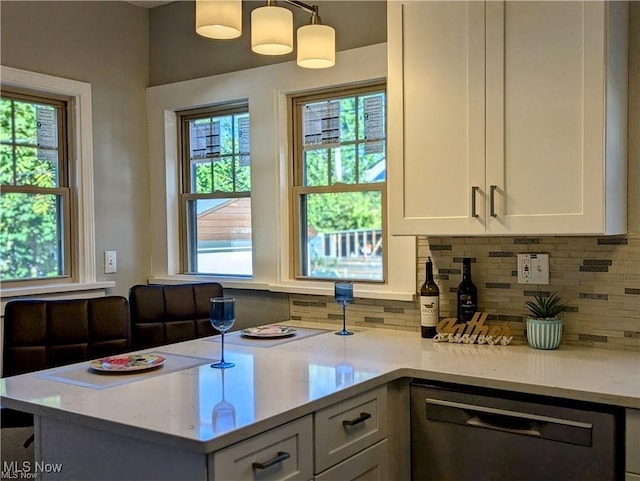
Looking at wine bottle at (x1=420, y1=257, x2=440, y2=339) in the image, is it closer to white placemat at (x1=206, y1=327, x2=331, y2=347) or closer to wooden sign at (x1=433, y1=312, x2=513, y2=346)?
wooden sign at (x1=433, y1=312, x2=513, y2=346)

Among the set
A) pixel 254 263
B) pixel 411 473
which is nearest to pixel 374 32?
pixel 254 263

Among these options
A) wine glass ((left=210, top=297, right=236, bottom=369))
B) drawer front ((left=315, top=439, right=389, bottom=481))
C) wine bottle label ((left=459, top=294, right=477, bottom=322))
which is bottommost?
drawer front ((left=315, top=439, right=389, bottom=481))

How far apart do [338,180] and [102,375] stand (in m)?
1.50

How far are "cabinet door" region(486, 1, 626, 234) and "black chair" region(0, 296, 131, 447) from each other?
1529 millimetres

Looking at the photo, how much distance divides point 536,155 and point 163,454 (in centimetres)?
150

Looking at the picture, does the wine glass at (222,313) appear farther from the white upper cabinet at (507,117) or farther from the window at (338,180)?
the window at (338,180)

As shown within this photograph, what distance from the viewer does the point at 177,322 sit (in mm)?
2977

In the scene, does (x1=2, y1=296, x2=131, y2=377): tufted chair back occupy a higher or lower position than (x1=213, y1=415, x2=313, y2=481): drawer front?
higher

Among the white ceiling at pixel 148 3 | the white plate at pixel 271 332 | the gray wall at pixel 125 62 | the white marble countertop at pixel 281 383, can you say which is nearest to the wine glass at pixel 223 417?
the white marble countertop at pixel 281 383

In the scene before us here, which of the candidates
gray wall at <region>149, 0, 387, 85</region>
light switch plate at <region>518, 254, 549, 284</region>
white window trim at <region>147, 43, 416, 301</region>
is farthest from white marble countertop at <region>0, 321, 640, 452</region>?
gray wall at <region>149, 0, 387, 85</region>

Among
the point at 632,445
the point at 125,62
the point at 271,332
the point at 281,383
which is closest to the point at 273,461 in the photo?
the point at 281,383

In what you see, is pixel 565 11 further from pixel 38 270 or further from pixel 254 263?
pixel 38 270

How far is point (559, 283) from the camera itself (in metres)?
2.44

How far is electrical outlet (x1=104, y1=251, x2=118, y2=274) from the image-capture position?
11.2ft
